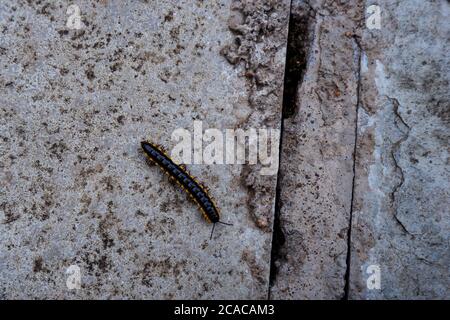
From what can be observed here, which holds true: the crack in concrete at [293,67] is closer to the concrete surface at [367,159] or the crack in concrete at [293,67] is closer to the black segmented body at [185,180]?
the concrete surface at [367,159]

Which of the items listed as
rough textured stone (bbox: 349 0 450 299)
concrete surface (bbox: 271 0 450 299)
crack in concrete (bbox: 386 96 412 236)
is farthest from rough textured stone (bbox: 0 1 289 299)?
crack in concrete (bbox: 386 96 412 236)

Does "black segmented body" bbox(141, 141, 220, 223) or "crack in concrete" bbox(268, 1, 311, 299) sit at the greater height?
"crack in concrete" bbox(268, 1, 311, 299)

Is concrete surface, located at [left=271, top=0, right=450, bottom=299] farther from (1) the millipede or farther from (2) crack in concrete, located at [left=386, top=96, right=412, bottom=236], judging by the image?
(1) the millipede

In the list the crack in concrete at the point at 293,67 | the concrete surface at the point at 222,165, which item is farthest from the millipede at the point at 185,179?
the crack in concrete at the point at 293,67

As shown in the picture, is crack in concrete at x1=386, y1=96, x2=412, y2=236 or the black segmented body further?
crack in concrete at x1=386, y1=96, x2=412, y2=236

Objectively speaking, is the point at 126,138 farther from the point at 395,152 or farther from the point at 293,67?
the point at 395,152

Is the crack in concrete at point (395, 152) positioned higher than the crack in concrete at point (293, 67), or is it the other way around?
the crack in concrete at point (293, 67)
